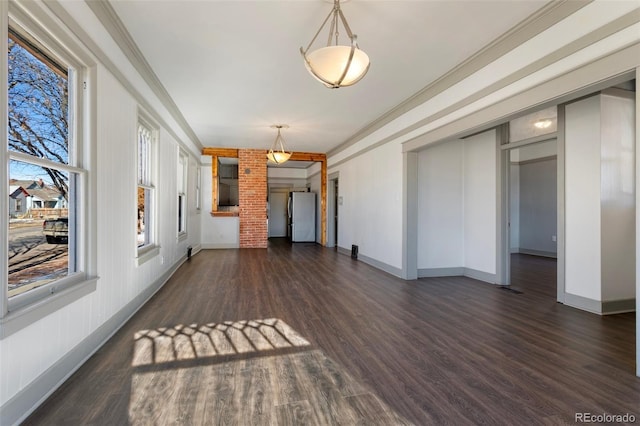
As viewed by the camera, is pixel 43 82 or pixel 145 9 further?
pixel 145 9

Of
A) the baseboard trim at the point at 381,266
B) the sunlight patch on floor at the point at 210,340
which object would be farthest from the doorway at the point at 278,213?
the sunlight patch on floor at the point at 210,340

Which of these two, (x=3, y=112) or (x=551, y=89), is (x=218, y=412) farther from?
(x=551, y=89)

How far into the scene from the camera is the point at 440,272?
5191 mm

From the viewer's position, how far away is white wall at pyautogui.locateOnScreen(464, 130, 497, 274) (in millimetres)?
4773

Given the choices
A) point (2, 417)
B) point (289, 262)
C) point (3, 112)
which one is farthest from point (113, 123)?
point (289, 262)

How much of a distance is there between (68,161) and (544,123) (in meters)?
5.62

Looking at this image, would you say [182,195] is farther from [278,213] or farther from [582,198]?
[582,198]

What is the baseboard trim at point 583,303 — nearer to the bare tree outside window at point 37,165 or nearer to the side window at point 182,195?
the bare tree outside window at point 37,165

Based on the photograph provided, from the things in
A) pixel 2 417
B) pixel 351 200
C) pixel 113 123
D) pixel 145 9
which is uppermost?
pixel 145 9

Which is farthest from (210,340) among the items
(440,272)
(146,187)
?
(440,272)

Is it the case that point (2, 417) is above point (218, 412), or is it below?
above

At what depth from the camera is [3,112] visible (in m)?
1.48

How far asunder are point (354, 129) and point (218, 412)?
5.73 metres

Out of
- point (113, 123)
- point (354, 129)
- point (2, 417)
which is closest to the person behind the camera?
point (2, 417)
